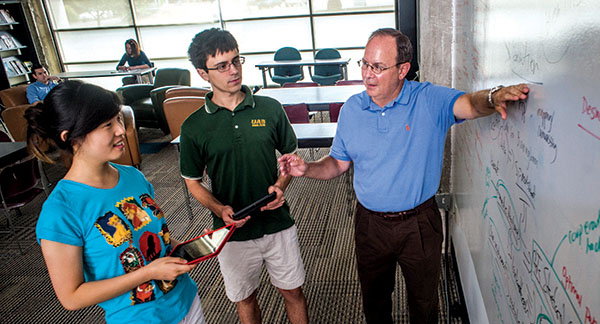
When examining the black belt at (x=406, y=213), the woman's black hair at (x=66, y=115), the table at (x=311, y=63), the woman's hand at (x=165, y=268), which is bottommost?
the black belt at (x=406, y=213)

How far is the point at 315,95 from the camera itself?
184 inches

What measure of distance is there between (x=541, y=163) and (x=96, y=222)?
47.0 inches

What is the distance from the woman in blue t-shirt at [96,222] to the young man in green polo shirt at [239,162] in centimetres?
42

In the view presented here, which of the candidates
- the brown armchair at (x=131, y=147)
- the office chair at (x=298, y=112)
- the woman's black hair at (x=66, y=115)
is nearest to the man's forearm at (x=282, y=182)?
the woman's black hair at (x=66, y=115)

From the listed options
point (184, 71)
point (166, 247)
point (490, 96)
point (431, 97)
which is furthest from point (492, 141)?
point (184, 71)

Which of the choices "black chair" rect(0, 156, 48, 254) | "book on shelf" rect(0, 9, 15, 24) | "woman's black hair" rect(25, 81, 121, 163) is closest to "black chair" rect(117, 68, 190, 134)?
"black chair" rect(0, 156, 48, 254)

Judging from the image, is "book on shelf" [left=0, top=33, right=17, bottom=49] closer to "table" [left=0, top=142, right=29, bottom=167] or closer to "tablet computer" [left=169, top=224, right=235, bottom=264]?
"table" [left=0, top=142, right=29, bottom=167]

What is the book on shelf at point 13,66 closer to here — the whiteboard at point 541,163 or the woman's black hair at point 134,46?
the woman's black hair at point 134,46

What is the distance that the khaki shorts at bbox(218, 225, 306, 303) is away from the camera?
6.04 ft

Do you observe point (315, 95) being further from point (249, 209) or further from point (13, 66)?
point (13, 66)

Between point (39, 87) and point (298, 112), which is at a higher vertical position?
point (39, 87)

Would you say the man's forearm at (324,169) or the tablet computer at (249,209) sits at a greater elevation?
the man's forearm at (324,169)

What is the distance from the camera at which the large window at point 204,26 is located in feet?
26.8

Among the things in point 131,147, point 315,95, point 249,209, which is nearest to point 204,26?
point 131,147
